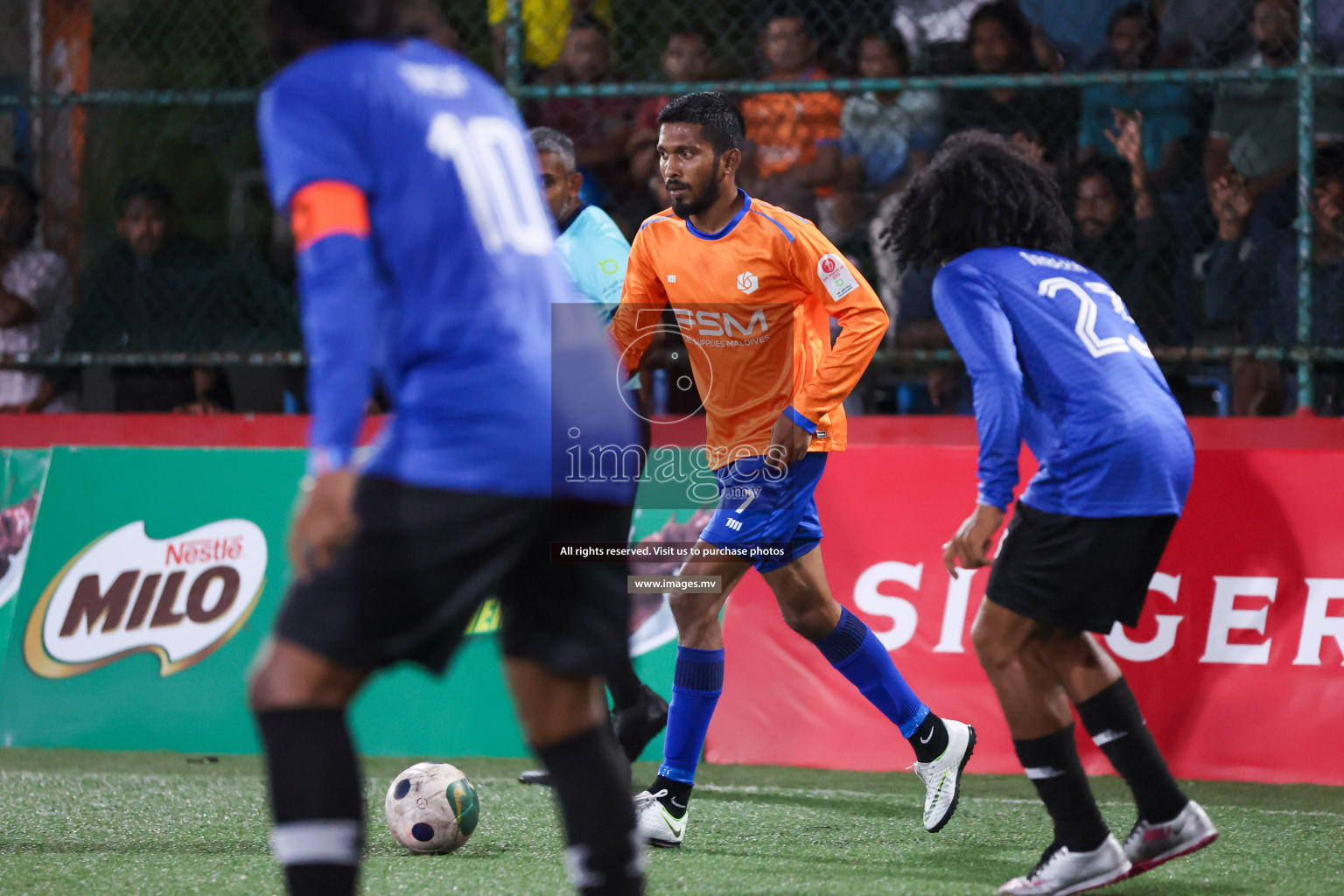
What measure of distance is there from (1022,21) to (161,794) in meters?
4.89

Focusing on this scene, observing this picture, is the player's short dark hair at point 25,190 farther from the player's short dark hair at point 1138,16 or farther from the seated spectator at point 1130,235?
the player's short dark hair at point 1138,16

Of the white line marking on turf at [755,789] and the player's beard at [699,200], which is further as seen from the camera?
the white line marking on turf at [755,789]

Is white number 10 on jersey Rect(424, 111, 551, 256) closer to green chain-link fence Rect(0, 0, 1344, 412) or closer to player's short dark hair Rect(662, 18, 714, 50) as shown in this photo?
green chain-link fence Rect(0, 0, 1344, 412)

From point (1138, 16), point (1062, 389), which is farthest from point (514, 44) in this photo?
point (1062, 389)

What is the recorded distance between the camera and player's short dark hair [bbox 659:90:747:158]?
4516 millimetres

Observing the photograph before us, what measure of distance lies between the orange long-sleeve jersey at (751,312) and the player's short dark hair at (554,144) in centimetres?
53

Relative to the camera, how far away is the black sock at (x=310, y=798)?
2166 mm

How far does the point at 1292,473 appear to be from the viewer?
17.5ft

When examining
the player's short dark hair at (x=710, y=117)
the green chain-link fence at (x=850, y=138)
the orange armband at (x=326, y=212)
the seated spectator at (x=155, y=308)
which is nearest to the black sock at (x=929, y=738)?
the player's short dark hair at (x=710, y=117)

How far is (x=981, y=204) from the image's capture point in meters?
3.53

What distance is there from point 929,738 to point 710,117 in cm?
200

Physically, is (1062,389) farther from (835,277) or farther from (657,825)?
(657,825)

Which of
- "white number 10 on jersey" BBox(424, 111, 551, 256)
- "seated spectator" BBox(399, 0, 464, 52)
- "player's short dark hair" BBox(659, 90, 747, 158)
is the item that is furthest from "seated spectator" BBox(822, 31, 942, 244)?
"white number 10 on jersey" BBox(424, 111, 551, 256)

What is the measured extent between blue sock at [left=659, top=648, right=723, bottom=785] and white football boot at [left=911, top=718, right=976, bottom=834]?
646mm
